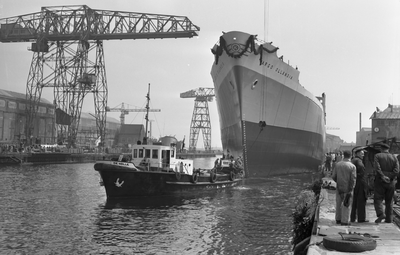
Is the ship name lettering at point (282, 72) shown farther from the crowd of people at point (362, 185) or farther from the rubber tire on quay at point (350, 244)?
the rubber tire on quay at point (350, 244)

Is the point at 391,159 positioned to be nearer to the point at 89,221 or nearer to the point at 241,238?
the point at 241,238

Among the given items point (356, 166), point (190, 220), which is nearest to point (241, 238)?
point (190, 220)

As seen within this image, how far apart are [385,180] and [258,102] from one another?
81.5 feet

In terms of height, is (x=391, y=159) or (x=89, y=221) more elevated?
(x=391, y=159)

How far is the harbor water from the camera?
12.0 metres

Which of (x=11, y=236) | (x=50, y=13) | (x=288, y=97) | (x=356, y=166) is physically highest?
(x=50, y=13)

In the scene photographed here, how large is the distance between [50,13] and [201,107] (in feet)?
245

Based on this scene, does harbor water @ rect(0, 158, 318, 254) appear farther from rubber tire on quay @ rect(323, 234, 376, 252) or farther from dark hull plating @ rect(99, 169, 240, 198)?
rubber tire on quay @ rect(323, 234, 376, 252)

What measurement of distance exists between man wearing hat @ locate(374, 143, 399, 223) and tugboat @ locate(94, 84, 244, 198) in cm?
1400

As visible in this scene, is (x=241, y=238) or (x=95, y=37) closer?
(x=241, y=238)

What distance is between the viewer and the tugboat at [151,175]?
20406mm

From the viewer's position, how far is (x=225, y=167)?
98.7ft

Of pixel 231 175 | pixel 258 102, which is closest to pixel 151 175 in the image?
pixel 231 175

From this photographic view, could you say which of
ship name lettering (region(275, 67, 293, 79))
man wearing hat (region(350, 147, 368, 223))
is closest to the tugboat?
man wearing hat (region(350, 147, 368, 223))
